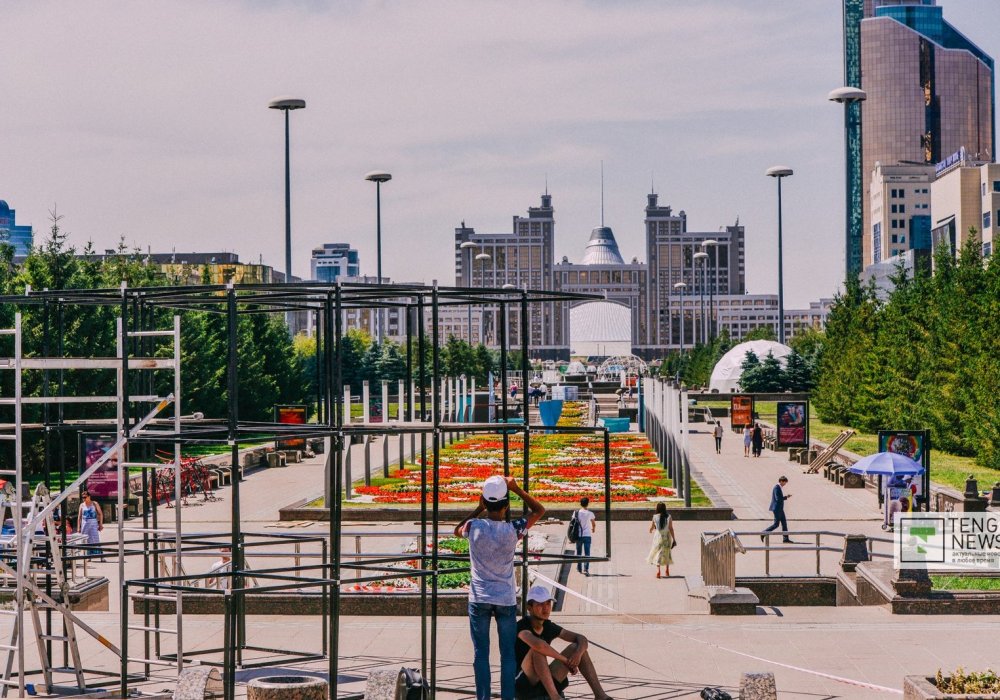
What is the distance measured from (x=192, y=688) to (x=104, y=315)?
1103 inches

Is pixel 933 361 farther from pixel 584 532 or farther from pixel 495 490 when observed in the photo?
pixel 495 490

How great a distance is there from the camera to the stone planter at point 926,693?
33.5ft

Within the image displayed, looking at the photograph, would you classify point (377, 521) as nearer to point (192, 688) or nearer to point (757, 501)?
point (757, 501)

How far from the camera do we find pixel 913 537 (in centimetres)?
2078

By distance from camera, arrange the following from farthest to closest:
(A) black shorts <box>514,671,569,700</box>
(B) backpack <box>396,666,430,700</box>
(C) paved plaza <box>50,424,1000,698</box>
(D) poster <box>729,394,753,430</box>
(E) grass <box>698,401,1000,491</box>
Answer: (D) poster <box>729,394,753,430</box> < (E) grass <box>698,401,1000,491</box> < (C) paved plaza <box>50,424,1000,698</box> < (A) black shorts <box>514,671,569,700</box> < (B) backpack <box>396,666,430,700</box>

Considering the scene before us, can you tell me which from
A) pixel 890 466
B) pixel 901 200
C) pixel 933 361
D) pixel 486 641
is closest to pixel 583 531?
pixel 890 466

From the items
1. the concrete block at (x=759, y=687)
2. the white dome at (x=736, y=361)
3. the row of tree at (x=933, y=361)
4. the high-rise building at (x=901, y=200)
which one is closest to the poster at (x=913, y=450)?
the row of tree at (x=933, y=361)

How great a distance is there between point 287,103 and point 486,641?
36527 millimetres

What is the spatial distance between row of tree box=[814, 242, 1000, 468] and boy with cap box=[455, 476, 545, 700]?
31.6 m

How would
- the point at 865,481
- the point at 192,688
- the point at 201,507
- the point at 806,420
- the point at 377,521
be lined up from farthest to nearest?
1. the point at 806,420
2. the point at 865,481
3. the point at 201,507
4. the point at 377,521
5. the point at 192,688

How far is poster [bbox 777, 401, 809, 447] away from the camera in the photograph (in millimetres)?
41969

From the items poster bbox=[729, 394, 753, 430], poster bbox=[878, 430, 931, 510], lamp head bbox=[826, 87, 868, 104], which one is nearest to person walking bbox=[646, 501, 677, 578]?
poster bbox=[878, 430, 931, 510]

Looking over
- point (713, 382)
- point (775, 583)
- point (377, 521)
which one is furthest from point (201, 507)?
point (713, 382)

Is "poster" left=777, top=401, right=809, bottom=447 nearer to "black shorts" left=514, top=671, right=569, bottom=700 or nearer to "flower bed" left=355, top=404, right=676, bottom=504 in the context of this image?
"flower bed" left=355, top=404, right=676, bottom=504
